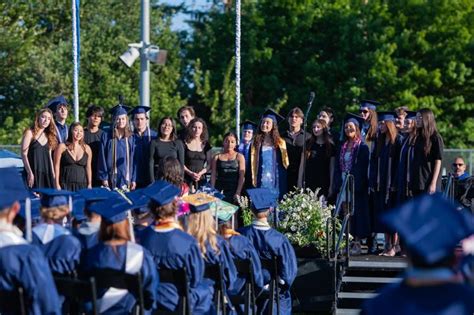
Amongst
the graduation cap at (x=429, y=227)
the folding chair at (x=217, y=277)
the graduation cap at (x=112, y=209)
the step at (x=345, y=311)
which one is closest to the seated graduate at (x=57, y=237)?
the graduation cap at (x=112, y=209)

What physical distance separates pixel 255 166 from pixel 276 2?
3018 centimetres

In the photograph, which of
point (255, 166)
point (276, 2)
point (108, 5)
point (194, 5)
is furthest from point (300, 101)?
point (255, 166)

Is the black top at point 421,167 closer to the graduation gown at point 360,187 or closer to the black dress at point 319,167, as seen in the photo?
the graduation gown at point 360,187

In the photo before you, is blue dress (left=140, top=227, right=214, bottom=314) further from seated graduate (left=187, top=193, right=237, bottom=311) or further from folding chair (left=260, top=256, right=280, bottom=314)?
folding chair (left=260, top=256, right=280, bottom=314)

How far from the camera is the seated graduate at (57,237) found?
30.7 ft

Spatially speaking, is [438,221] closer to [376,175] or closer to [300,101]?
[376,175]

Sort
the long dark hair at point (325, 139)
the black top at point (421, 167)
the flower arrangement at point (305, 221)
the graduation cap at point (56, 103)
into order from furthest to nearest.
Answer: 1. the graduation cap at point (56, 103)
2. the long dark hair at point (325, 139)
3. the flower arrangement at point (305, 221)
4. the black top at point (421, 167)

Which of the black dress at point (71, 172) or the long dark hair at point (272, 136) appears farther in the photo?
the long dark hair at point (272, 136)

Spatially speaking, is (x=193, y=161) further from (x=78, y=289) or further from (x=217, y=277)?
(x=78, y=289)

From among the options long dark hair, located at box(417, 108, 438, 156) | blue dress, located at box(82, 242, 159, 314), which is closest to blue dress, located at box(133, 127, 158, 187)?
long dark hair, located at box(417, 108, 438, 156)

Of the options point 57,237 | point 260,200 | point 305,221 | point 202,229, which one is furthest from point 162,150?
point 57,237

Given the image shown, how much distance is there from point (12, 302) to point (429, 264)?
3.76 meters

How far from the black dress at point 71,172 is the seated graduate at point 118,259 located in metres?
6.57

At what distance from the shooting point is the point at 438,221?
211 inches
